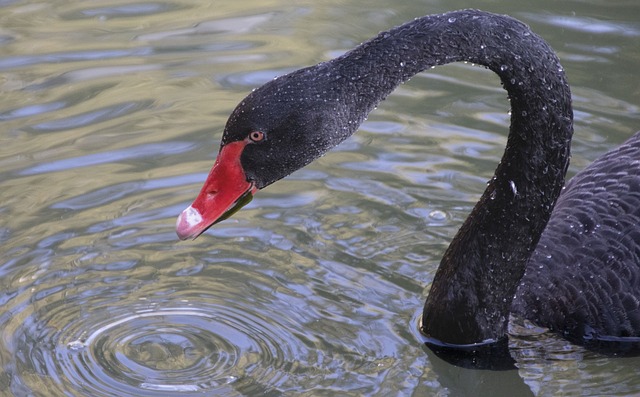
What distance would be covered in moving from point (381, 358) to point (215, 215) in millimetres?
1065

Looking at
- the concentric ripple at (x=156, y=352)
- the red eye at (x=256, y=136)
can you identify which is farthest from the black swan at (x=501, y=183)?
the concentric ripple at (x=156, y=352)

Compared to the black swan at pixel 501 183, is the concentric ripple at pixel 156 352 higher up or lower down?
lower down

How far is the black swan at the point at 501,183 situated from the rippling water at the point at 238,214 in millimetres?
194

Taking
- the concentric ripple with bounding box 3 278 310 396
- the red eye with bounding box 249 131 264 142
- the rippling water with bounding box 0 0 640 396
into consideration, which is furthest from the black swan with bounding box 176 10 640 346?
the concentric ripple with bounding box 3 278 310 396

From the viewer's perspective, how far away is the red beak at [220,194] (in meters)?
3.79

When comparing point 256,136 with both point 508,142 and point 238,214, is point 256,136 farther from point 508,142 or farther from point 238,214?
point 238,214

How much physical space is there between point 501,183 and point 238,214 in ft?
5.14

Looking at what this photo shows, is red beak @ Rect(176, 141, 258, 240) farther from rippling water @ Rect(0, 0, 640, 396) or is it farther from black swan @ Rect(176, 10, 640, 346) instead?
rippling water @ Rect(0, 0, 640, 396)

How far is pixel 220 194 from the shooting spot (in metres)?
3.86

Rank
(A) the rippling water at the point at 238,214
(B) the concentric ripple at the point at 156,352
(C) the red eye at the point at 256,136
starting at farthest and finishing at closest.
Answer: (A) the rippling water at the point at 238,214, (B) the concentric ripple at the point at 156,352, (C) the red eye at the point at 256,136

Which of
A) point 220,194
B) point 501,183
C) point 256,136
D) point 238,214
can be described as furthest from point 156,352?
point 501,183

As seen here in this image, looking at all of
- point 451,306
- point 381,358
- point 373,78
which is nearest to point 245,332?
point 381,358

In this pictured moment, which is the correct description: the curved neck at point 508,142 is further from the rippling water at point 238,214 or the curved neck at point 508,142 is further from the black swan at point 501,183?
the rippling water at point 238,214

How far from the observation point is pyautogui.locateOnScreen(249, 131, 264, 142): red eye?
12.4ft
